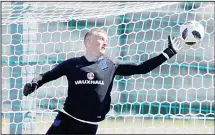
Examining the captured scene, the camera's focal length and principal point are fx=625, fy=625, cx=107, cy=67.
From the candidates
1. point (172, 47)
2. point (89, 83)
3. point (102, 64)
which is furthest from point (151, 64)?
point (89, 83)

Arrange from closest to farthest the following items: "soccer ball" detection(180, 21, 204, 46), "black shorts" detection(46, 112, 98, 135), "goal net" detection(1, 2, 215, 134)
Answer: "black shorts" detection(46, 112, 98, 135)
"soccer ball" detection(180, 21, 204, 46)
"goal net" detection(1, 2, 215, 134)

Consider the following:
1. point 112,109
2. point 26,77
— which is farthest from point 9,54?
point 112,109

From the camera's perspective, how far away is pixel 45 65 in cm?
683

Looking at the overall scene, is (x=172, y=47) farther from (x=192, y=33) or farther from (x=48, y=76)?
(x=48, y=76)

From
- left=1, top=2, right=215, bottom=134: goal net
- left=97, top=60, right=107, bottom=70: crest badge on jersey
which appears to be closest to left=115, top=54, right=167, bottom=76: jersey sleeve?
left=97, top=60, right=107, bottom=70: crest badge on jersey

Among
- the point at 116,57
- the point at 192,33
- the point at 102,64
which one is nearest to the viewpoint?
the point at 102,64

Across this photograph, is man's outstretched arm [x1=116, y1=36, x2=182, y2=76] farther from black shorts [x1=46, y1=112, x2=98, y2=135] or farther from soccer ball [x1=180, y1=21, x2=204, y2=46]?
black shorts [x1=46, y1=112, x2=98, y2=135]

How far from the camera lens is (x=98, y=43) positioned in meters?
4.59

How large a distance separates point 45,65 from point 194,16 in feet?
6.42

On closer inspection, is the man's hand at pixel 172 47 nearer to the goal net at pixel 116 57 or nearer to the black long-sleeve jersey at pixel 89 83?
the black long-sleeve jersey at pixel 89 83

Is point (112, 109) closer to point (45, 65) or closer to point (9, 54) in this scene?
point (45, 65)

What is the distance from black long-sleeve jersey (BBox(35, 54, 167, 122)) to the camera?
4586mm

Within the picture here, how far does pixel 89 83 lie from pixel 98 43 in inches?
11.9

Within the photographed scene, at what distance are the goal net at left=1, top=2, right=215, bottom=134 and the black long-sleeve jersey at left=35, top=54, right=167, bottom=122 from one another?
1.65 meters
